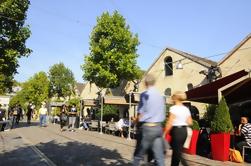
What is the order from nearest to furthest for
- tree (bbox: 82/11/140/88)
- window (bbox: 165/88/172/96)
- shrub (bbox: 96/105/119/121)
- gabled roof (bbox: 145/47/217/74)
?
gabled roof (bbox: 145/47/217/74) → window (bbox: 165/88/172/96) → tree (bbox: 82/11/140/88) → shrub (bbox: 96/105/119/121)

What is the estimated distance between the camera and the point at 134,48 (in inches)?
1506

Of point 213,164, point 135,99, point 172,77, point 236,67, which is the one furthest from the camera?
point 172,77

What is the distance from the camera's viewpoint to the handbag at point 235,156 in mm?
11273

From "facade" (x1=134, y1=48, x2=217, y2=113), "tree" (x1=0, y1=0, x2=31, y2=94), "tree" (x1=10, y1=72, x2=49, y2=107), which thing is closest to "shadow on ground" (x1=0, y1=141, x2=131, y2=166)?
"tree" (x1=0, y1=0, x2=31, y2=94)

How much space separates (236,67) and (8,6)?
1686 centimetres

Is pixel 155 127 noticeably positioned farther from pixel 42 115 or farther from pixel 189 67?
pixel 189 67

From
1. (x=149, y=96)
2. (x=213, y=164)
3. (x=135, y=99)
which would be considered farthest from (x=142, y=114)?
(x=135, y=99)

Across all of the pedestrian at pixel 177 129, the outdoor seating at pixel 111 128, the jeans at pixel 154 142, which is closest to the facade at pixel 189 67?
the outdoor seating at pixel 111 128

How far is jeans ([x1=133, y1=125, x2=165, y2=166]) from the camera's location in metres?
6.47

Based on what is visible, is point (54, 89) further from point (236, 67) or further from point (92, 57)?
point (236, 67)

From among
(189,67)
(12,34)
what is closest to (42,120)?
(12,34)

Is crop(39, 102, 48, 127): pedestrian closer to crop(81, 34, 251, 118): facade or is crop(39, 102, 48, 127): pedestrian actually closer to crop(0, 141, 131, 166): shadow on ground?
crop(81, 34, 251, 118): facade

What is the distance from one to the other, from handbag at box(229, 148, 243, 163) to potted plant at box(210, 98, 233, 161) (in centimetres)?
14

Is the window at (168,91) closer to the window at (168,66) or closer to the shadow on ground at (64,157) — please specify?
the window at (168,66)
